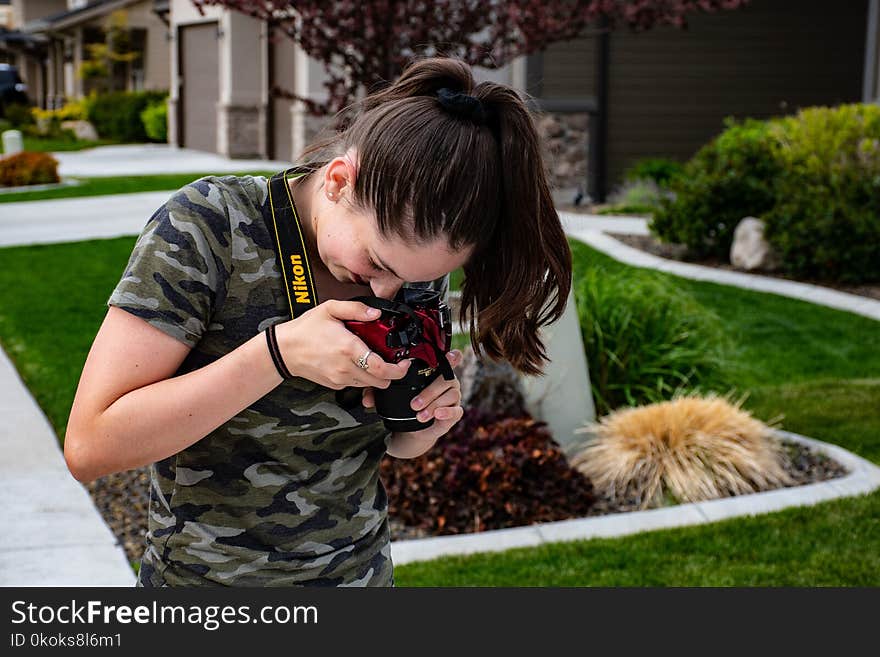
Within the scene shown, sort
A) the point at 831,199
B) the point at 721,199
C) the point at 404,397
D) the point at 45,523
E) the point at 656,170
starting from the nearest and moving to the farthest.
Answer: the point at 404,397 < the point at 45,523 < the point at 831,199 < the point at 721,199 < the point at 656,170

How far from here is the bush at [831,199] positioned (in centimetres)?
1068

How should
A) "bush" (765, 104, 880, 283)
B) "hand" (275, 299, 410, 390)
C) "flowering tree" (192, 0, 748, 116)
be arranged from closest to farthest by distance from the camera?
"hand" (275, 299, 410, 390)
"flowering tree" (192, 0, 748, 116)
"bush" (765, 104, 880, 283)

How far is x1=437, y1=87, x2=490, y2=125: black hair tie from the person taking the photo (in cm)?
171

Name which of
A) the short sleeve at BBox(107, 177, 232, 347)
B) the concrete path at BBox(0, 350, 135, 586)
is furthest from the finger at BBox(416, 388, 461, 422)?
the concrete path at BBox(0, 350, 135, 586)

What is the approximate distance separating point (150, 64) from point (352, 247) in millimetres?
34343

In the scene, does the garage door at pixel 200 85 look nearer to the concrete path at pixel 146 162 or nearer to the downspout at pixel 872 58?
the concrete path at pixel 146 162

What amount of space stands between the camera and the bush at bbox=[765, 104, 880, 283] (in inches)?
374

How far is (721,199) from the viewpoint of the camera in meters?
11.9

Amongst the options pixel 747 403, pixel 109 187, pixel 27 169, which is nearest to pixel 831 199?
pixel 747 403

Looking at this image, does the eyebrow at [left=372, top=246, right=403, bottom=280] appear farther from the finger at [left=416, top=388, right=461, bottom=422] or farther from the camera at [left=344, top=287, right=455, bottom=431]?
the finger at [left=416, top=388, right=461, bottom=422]

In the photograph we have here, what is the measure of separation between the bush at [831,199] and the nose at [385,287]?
9.57 m

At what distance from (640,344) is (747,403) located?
0.93 m

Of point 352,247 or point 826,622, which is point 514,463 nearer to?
point 826,622

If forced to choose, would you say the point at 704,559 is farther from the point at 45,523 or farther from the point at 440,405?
the point at 440,405
